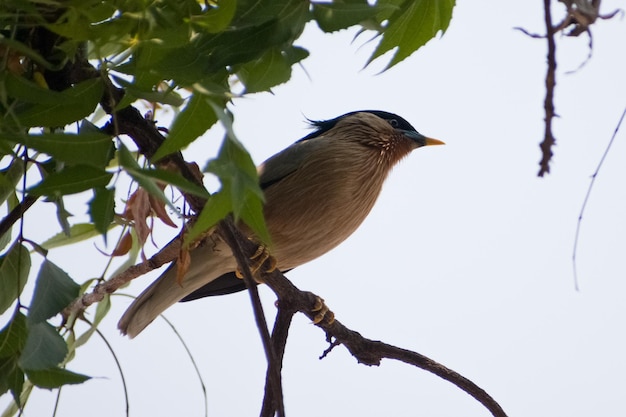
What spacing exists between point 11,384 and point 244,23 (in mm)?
811

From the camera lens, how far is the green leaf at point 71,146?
1.26 meters

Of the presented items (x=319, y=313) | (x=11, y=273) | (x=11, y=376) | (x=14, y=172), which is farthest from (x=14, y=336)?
(x=319, y=313)

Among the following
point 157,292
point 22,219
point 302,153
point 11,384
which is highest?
point 302,153

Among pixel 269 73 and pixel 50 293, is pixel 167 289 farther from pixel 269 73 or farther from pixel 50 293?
pixel 269 73

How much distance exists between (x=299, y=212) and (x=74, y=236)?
50.9 inches

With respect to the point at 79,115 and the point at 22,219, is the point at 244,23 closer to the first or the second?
the point at 79,115

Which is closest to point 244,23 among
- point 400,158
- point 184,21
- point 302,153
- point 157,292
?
point 184,21

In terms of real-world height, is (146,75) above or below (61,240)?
below

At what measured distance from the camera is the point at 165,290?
3566 millimetres

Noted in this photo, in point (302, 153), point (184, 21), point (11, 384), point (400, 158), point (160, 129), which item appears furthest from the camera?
point (400, 158)

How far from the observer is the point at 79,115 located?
4.74 feet

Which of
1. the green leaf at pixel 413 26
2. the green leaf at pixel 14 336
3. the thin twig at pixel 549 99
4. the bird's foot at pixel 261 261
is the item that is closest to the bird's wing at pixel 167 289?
the bird's foot at pixel 261 261

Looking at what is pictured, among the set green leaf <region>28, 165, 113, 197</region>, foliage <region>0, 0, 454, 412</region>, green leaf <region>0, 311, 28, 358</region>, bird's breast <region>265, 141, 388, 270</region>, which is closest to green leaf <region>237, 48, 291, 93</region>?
foliage <region>0, 0, 454, 412</region>

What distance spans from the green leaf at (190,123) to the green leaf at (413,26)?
389 mm
